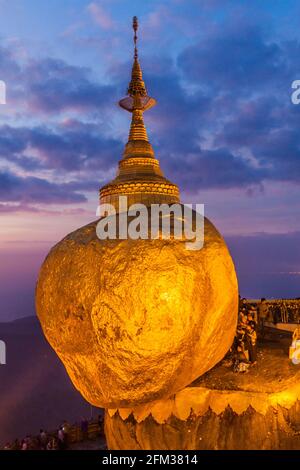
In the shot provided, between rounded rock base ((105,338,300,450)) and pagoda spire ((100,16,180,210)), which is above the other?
pagoda spire ((100,16,180,210))

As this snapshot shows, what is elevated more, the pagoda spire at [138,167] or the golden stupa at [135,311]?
the pagoda spire at [138,167]

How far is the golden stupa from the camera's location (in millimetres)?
7676

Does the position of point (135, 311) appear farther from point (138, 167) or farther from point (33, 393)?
point (33, 393)

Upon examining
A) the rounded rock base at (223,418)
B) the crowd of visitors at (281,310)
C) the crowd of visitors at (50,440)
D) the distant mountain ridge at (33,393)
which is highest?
the crowd of visitors at (281,310)

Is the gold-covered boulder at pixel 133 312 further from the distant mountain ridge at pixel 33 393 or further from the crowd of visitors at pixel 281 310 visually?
the distant mountain ridge at pixel 33 393

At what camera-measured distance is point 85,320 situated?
26.0 feet

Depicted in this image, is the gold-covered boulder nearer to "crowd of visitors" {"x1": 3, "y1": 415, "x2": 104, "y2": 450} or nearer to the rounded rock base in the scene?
the rounded rock base

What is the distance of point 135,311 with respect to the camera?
25.1 ft

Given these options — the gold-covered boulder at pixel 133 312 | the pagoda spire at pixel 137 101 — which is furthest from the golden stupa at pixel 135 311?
the pagoda spire at pixel 137 101

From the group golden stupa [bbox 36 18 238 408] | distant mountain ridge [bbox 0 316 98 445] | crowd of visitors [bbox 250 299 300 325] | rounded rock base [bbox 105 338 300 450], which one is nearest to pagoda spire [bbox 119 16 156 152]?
golden stupa [bbox 36 18 238 408]

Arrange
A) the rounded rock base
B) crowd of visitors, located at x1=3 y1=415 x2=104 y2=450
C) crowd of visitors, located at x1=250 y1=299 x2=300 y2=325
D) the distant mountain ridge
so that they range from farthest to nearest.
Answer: the distant mountain ridge < crowd of visitors, located at x1=250 y1=299 x2=300 y2=325 < crowd of visitors, located at x1=3 y1=415 x2=104 y2=450 < the rounded rock base

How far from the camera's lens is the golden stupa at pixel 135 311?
25.2ft
